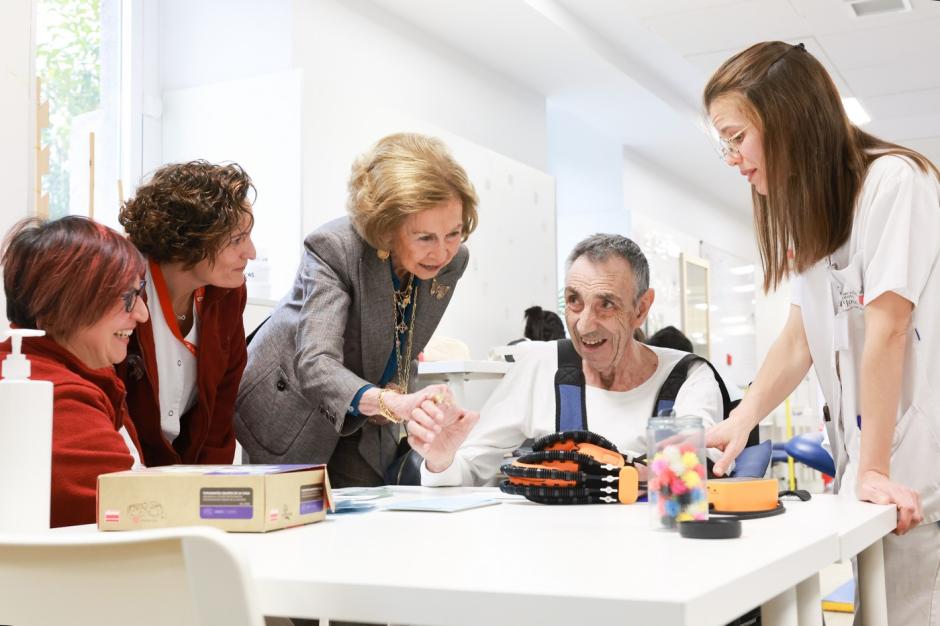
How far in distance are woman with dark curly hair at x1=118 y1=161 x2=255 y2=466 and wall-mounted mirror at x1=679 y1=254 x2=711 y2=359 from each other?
642 centimetres

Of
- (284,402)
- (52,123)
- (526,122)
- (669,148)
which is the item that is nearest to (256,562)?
(284,402)

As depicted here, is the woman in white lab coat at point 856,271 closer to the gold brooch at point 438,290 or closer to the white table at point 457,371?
the gold brooch at point 438,290

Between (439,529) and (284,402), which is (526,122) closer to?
(284,402)

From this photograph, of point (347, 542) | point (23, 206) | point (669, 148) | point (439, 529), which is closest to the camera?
point (347, 542)

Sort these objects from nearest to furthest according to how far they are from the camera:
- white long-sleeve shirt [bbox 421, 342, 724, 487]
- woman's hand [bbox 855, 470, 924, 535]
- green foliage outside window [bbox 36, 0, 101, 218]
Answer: woman's hand [bbox 855, 470, 924, 535]
white long-sleeve shirt [bbox 421, 342, 724, 487]
green foliage outside window [bbox 36, 0, 101, 218]

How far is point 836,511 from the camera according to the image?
141 centimetres

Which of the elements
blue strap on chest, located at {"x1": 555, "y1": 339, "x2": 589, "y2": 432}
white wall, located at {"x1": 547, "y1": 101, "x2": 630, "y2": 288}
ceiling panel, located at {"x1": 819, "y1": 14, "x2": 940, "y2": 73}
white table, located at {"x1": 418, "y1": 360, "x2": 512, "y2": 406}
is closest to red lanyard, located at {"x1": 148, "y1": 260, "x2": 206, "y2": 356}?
blue strap on chest, located at {"x1": 555, "y1": 339, "x2": 589, "y2": 432}

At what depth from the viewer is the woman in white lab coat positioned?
1.53m

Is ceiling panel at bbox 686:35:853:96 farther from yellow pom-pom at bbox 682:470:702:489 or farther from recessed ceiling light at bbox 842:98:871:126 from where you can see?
yellow pom-pom at bbox 682:470:702:489

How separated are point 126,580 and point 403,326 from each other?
1.37 metres

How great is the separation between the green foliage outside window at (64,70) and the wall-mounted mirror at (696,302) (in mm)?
5269

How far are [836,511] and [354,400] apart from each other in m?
0.81

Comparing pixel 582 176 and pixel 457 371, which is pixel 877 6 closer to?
pixel 582 176

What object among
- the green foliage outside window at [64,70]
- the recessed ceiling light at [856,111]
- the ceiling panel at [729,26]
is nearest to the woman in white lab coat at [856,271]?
the green foliage outside window at [64,70]
